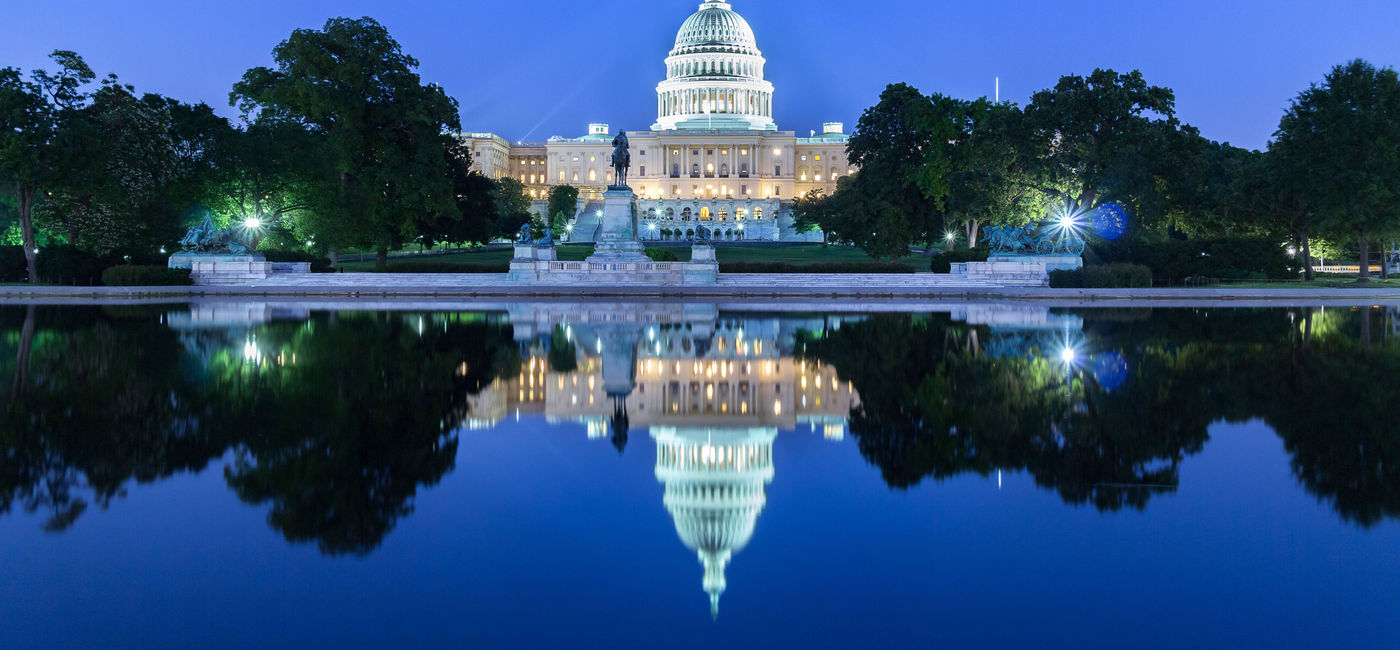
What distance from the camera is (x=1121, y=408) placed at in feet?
40.3

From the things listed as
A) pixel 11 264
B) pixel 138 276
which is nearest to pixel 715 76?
pixel 11 264

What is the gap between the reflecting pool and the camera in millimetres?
5578

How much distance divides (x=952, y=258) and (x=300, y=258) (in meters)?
30.7

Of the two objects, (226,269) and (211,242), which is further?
(211,242)

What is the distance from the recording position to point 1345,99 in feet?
171

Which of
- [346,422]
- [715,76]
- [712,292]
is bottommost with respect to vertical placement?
[346,422]

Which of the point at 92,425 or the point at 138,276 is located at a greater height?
the point at 138,276

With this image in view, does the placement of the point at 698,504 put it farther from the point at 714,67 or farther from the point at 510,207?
the point at 714,67

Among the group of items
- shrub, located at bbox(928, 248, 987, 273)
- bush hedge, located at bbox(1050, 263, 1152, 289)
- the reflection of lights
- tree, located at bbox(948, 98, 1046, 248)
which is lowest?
the reflection of lights

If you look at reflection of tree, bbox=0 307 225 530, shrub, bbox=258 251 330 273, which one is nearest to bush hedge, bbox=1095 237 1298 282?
shrub, bbox=258 251 330 273

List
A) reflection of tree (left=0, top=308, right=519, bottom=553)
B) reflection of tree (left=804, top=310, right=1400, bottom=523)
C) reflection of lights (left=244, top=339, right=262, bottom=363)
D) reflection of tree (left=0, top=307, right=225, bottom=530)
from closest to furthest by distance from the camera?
reflection of tree (left=0, top=308, right=519, bottom=553) < reflection of tree (left=0, top=307, right=225, bottom=530) < reflection of tree (left=804, top=310, right=1400, bottom=523) < reflection of lights (left=244, top=339, right=262, bottom=363)

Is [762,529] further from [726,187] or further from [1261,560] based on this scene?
[726,187]

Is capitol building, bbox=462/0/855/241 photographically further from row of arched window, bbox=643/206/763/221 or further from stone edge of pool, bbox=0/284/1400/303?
stone edge of pool, bbox=0/284/1400/303

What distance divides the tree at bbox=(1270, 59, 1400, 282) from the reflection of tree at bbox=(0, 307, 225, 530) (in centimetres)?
4706
